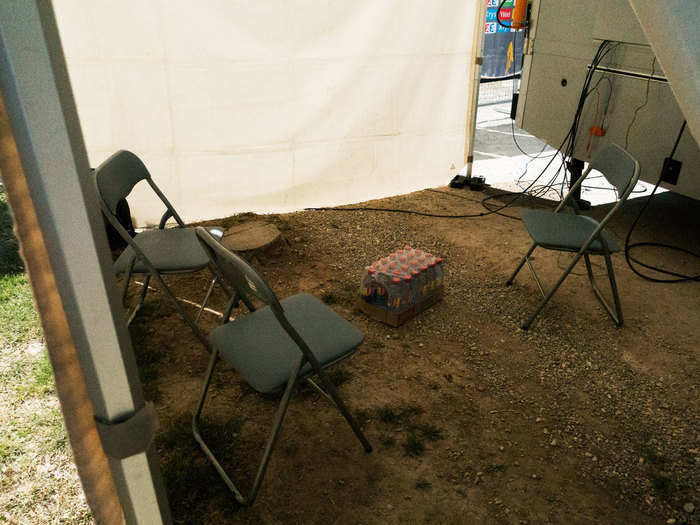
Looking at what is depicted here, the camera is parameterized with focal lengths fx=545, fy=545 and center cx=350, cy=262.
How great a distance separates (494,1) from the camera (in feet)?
28.7

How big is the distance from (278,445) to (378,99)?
3.01 meters

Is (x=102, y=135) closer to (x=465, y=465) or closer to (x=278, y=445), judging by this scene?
(x=278, y=445)

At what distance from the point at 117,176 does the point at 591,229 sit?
8.14 feet

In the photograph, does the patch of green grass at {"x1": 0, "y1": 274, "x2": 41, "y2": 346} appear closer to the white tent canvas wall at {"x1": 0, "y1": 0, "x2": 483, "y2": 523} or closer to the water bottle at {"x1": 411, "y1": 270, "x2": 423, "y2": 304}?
the white tent canvas wall at {"x1": 0, "y1": 0, "x2": 483, "y2": 523}

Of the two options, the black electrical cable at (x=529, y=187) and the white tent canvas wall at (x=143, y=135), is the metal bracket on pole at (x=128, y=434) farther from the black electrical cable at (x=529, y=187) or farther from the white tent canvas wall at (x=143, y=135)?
the black electrical cable at (x=529, y=187)

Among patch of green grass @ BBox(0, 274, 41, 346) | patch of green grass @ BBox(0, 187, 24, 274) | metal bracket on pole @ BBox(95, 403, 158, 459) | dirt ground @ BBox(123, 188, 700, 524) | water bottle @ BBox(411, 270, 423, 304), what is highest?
metal bracket on pole @ BBox(95, 403, 158, 459)

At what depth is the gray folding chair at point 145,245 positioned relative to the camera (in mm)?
2438

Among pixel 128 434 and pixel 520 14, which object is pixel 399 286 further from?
pixel 520 14

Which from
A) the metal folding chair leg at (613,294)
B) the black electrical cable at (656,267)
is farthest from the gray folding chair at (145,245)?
the black electrical cable at (656,267)

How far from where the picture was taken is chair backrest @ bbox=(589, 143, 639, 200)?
2708mm

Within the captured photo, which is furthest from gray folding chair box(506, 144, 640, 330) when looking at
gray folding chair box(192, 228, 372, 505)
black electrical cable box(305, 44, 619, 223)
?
gray folding chair box(192, 228, 372, 505)

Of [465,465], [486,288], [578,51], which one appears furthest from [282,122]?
[465,465]

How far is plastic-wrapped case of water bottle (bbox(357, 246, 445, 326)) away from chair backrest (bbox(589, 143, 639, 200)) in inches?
39.9

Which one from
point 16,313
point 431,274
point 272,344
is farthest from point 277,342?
point 16,313
